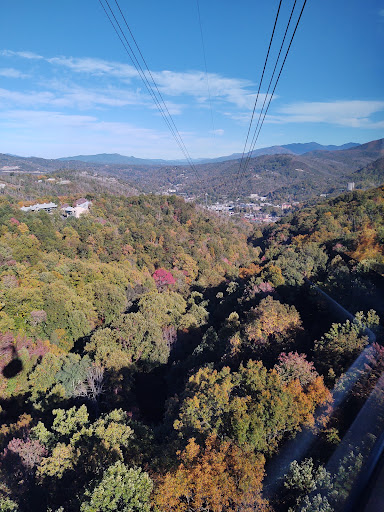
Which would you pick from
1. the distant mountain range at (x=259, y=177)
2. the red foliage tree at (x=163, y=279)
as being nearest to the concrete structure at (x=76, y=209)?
the red foliage tree at (x=163, y=279)

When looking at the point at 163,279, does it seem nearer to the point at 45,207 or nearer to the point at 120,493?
the point at 45,207

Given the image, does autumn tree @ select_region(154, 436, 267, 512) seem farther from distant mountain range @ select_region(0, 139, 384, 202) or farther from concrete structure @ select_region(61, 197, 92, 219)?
distant mountain range @ select_region(0, 139, 384, 202)

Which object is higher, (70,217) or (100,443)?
(70,217)

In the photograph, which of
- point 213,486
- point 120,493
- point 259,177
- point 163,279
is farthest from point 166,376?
point 259,177

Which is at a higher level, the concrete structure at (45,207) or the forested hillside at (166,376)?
the concrete structure at (45,207)

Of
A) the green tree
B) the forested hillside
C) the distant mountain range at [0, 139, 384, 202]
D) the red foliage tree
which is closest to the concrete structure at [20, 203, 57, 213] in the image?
the forested hillside

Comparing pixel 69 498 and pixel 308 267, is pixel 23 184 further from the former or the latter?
pixel 69 498

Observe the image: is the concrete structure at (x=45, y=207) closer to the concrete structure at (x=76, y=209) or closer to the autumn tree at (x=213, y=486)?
the concrete structure at (x=76, y=209)

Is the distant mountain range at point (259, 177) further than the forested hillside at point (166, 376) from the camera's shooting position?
Yes

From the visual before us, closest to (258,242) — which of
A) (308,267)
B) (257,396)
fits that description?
(308,267)
